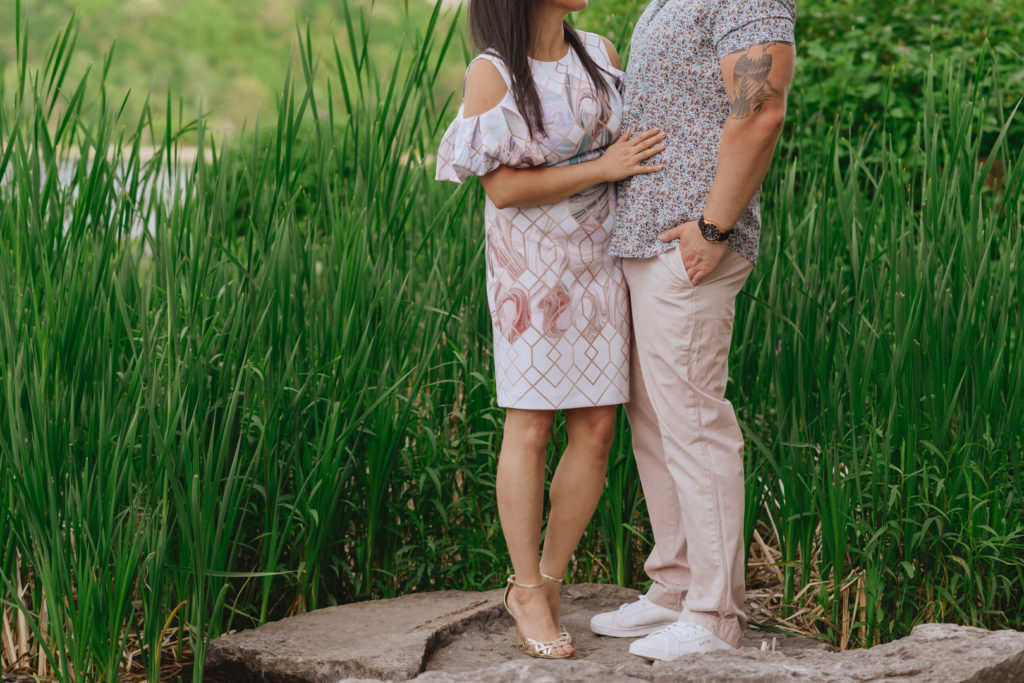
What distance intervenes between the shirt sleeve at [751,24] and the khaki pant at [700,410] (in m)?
0.41

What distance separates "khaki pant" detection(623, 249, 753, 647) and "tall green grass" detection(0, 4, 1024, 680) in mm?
326

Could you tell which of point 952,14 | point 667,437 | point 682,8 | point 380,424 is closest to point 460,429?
point 380,424

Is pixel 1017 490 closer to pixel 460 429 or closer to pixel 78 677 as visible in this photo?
pixel 460 429

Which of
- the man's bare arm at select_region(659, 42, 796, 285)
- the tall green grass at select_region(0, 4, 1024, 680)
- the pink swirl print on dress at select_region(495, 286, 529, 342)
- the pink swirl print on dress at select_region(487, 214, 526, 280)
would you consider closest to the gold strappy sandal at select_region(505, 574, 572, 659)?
the tall green grass at select_region(0, 4, 1024, 680)

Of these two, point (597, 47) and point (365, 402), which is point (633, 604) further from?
point (597, 47)

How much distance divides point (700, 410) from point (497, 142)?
2.23ft

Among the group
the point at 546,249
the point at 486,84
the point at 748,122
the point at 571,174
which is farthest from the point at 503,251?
the point at 748,122

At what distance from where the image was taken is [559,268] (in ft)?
7.28

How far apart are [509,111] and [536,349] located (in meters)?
0.49

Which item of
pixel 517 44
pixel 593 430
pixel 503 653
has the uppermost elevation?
pixel 517 44

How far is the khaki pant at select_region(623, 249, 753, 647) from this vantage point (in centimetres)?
213

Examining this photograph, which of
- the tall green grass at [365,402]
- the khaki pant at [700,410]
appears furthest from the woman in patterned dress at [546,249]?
the tall green grass at [365,402]

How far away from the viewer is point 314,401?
2395 mm

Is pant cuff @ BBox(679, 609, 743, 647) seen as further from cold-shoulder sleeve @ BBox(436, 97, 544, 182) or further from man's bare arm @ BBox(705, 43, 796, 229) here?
cold-shoulder sleeve @ BBox(436, 97, 544, 182)
